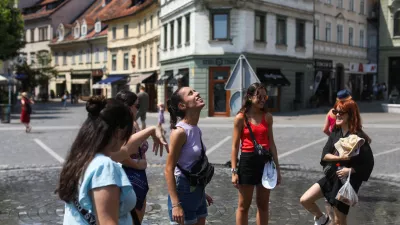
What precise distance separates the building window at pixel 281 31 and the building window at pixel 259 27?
1420 mm

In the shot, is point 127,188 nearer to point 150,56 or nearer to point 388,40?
point 150,56

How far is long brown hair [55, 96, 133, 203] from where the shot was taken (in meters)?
2.88

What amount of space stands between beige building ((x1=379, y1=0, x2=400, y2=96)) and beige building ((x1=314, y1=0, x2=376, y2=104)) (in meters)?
1.38

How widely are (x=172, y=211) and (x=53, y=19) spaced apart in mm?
68697

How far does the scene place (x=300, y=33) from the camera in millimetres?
38719

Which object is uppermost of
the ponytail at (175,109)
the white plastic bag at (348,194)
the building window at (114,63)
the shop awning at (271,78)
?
the building window at (114,63)

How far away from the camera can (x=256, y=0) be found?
34.5 meters

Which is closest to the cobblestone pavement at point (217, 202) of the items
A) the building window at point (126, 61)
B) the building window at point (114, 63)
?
the building window at point (126, 61)

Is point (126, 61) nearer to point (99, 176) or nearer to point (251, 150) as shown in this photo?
point (251, 150)

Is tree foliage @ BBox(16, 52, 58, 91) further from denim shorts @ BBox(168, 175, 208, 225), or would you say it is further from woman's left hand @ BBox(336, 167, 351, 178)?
denim shorts @ BBox(168, 175, 208, 225)

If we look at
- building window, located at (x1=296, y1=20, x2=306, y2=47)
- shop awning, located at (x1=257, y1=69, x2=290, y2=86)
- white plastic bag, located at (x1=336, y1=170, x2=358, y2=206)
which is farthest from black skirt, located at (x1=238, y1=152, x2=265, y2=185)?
building window, located at (x1=296, y1=20, x2=306, y2=47)

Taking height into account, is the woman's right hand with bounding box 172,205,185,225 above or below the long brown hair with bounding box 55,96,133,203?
below

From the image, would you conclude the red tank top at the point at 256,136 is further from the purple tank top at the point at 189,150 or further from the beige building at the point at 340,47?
the beige building at the point at 340,47

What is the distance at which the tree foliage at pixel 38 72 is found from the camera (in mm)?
62000
